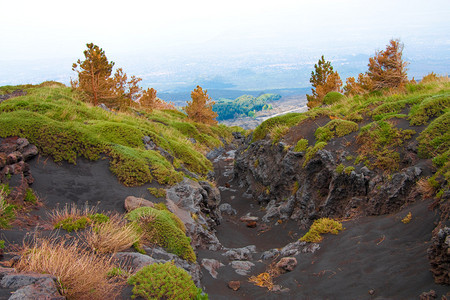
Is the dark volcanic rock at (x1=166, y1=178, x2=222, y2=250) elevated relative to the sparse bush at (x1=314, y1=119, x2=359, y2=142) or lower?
lower

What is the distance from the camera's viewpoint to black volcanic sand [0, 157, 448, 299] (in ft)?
21.3

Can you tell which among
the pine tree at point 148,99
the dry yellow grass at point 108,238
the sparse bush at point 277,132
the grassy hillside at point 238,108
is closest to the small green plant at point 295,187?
the sparse bush at point 277,132

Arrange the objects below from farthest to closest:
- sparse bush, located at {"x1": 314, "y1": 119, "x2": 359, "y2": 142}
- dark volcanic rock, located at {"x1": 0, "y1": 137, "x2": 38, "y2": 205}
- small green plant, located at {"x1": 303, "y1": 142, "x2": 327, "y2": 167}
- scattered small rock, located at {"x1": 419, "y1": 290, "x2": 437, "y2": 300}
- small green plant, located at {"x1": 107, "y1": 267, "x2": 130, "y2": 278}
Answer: sparse bush, located at {"x1": 314, "y1": 119, "x2": 359, "y2": 142} < small green plant, located at {"x1": 303, "y1": 142, "x2": 327, "y2": 167} < dark volcanic rock, located at {"x1": 0, "y1": 137, "x2": 38, "y2": 205} < small green plant, located at {"x1": 107, "y1": 267, "x2": 130, "y2": 278} < scattered small rock, located at {"x1": 419, "y1": 290, "x2": 437, "y2": 300}

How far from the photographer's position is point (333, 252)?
8836 mm

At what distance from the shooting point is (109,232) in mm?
6754

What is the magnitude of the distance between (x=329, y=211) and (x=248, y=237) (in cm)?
392

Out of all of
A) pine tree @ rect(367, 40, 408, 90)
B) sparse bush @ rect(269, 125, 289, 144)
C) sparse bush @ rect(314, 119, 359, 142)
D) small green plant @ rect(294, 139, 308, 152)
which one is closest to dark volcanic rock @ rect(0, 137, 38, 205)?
small green plant @ rect(294, 139, 308, 152)

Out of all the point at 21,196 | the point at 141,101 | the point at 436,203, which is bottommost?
the point at 436,203

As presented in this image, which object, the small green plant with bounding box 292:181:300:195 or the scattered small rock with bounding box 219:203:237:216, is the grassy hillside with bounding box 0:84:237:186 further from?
the small green plant with bounding box 292:181:300:195

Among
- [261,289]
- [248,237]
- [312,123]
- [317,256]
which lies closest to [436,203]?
[317,256]

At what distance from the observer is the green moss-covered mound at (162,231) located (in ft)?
26.5

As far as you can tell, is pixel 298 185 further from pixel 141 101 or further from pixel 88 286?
pixel 141 101

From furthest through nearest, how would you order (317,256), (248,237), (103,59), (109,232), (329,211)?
(103,59) → (248,237) → (329,211) → (317,256) → (109,232)

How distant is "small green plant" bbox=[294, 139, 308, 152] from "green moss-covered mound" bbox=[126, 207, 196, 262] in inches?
390
